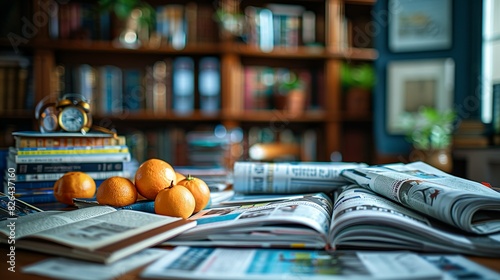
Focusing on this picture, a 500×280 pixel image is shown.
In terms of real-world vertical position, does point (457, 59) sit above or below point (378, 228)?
above

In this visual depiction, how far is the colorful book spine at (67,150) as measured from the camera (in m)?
0.86

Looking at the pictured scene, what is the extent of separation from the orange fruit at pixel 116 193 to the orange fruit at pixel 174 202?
2.9 inches

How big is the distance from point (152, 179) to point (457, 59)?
2.18 m

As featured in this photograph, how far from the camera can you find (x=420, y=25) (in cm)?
243

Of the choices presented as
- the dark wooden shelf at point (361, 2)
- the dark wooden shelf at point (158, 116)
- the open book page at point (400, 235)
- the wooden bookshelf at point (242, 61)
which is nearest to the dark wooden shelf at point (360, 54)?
the wooden bookshelf at point (242, 61)

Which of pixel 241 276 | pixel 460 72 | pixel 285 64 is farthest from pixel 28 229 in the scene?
pixel 460 72

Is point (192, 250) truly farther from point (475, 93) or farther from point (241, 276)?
point (475, 93)

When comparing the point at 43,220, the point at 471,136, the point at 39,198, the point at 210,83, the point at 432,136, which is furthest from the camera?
the point at 210,83

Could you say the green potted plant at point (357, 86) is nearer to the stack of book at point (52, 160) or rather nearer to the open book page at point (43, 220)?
the stack of book at point (52, 160)

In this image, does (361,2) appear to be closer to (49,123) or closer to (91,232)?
(49,123)

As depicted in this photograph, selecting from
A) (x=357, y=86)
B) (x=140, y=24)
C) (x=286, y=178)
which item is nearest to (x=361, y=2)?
(x=357, y=86)

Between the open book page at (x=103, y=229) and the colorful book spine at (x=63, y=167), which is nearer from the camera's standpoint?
the open book page at (x=103, y=229)

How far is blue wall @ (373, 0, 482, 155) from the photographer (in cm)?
231

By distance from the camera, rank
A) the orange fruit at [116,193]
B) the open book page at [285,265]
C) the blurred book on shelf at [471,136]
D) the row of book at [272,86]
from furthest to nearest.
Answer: the row of book at [272,86] → the blurred book on shelf at [471,136] → the orange fruit at [116,193] → the open book page at [285,265]
